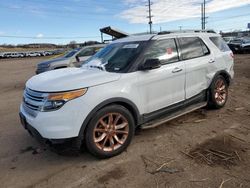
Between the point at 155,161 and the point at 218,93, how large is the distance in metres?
2.92

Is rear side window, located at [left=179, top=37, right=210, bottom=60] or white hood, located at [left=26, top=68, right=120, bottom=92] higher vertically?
rear side window, located at [left=179, top=37, right=210, bottom=60]

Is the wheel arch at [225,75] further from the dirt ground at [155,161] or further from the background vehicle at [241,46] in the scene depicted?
the background vehicle at [241,46]

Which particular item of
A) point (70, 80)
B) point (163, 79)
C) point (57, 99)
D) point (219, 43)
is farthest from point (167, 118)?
point (219, 43)

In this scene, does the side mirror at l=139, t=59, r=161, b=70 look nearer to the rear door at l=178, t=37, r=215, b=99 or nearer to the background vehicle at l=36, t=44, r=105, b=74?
the rear door at l=178, t=37, r=215, b=99

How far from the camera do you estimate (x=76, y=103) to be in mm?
3484

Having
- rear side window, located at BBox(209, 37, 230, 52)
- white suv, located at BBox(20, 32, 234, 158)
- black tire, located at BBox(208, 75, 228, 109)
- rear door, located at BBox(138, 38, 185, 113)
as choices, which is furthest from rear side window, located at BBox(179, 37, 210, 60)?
black tire, located at BBox(208, 75, 228, 109)

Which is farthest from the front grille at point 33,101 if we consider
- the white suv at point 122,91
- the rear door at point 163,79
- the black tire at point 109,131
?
the rear door at point 163,79

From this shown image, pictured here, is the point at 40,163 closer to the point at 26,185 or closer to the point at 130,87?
the point at 26,185

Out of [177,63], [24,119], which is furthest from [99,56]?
[24,119]

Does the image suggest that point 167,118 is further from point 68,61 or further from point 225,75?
point 68,61

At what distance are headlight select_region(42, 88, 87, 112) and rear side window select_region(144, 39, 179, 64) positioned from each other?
59.8 inches

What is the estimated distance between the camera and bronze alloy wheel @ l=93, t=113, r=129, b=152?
12.4ft

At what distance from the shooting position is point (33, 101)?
3.73 meters

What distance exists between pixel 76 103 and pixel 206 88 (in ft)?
10.2
